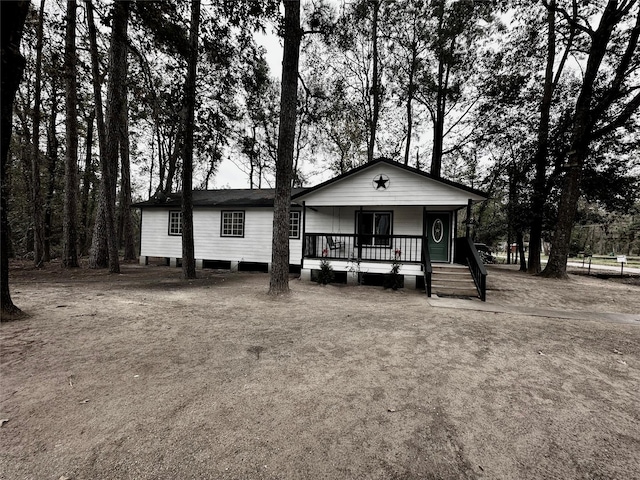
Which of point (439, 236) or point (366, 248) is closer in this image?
point (366, 248)

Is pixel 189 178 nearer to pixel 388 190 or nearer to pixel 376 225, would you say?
pixel 388 190

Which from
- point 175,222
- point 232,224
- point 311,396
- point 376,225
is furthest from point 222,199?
point 311,396

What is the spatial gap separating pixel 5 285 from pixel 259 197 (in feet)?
A: 34.0

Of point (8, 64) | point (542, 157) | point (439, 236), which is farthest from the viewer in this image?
point (542, 157)

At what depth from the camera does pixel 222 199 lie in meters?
14.4

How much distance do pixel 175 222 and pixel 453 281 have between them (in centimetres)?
1333

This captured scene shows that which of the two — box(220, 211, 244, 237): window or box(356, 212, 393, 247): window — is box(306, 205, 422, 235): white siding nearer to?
box(356, 212, 393, 247): window

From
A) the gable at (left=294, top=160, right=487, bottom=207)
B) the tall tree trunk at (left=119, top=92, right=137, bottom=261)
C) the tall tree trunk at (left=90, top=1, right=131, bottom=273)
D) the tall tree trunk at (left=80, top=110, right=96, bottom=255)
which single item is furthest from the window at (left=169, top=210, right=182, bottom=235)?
the tall tree trunk at (left=80, top=110, right=96, bottom=255)

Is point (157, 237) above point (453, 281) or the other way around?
above

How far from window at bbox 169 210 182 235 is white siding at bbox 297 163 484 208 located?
7314 millimetres

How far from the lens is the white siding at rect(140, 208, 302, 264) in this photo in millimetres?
12945

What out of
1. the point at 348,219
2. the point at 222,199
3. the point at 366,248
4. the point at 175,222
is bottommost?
the point at 366,248

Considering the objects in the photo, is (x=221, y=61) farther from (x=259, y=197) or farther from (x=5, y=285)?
(x=259, y=197)

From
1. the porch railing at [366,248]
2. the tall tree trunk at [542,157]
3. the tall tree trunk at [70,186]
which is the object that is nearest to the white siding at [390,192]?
the porch railing at [366,248]
